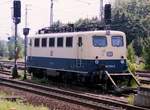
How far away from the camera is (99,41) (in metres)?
24.5

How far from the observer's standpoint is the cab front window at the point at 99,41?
2442 cm

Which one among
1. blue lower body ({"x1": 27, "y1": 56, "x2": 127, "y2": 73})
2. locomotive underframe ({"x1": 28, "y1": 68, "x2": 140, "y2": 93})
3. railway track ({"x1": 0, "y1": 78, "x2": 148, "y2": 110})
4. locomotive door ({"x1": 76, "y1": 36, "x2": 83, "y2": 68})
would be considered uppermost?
locomotive door ({"x1": 76, "y1": 36, "x2": 83, "y2": 68})

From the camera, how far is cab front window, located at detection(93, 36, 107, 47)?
24422 mm

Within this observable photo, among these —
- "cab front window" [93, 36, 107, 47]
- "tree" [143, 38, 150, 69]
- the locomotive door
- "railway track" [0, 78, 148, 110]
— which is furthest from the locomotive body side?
"tree" [143, 38, 150, 69]

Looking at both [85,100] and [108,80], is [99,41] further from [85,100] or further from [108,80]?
[85,100]

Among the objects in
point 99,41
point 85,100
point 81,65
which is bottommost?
point 85,100

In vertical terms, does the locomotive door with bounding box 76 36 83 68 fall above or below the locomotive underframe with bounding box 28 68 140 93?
above

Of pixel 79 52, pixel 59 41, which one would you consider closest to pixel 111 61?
pixel 79 52

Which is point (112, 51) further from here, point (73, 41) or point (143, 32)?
point (143, 32)

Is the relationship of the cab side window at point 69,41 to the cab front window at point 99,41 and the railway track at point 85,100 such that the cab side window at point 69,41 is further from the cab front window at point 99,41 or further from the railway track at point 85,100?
the railway track at point 85,100

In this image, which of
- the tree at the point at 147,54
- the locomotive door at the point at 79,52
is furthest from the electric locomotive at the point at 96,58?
the tree at the point at 147,54

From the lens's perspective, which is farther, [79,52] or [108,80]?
[79,52]

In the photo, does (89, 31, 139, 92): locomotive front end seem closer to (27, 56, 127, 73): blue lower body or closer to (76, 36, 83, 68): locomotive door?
(27, 56, 127, 73): blue lower body

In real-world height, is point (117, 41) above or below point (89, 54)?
above
